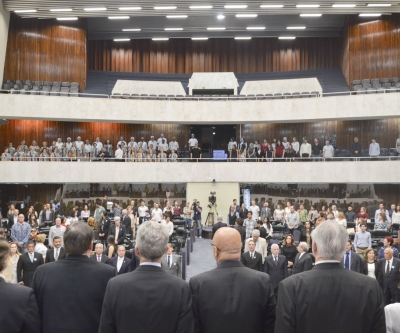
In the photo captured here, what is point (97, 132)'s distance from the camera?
30.6 m

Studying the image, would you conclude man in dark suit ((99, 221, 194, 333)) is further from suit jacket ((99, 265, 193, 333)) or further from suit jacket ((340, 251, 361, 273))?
suit jacket ((340, 251, 361, 273))

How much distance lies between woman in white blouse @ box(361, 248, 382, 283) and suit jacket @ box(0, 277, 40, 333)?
8.03m

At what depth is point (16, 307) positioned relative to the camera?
3.58m

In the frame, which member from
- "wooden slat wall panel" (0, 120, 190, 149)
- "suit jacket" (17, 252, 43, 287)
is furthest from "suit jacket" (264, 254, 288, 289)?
"wooden slat wall panel" (0, 120, 190, 149)

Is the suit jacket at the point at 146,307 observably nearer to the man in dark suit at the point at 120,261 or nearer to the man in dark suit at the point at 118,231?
the man in dark suit at the point at 120,261

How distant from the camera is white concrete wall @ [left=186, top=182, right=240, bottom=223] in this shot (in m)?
27.0

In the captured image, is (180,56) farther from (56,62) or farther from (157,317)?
(157,317)

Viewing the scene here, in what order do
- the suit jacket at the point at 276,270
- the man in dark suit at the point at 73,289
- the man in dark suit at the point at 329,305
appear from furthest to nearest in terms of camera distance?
the suit jacket at the point at 276,270, the man in dark suit at the point at 73,289, the man in dark suit at the point at 329,305

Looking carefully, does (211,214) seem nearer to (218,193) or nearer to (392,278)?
(218,193)

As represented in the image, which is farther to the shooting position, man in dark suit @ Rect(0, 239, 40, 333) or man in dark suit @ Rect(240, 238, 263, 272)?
man in dark suit @ Rect(240, 238, 263, 272)

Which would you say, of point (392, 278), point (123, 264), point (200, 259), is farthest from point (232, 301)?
point (200, 259)

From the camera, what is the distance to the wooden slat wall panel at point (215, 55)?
33781 mm

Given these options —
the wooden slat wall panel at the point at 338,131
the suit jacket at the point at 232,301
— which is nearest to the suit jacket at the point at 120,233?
the suit jacket at the point at 232,301

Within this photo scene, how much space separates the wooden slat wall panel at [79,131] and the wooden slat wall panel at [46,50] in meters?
2.52
